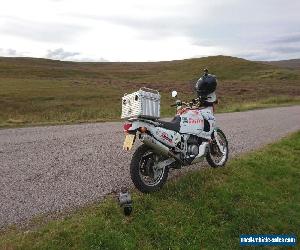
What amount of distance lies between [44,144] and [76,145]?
3.72 feet

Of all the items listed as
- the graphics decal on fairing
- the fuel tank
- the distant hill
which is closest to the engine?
the fuel tank

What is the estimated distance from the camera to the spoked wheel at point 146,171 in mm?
7707

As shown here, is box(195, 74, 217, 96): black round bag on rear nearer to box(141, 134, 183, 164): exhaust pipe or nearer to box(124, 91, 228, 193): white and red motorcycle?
box(124, 91, 228, 193): white and red motorcycle

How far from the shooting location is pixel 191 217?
7.54 meters

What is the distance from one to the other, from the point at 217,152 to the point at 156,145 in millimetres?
2884

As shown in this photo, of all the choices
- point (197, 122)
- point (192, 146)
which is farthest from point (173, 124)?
point (197, 122)

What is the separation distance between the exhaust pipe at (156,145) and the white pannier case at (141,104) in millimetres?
380

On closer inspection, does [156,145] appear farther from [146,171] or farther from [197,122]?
[197,122]

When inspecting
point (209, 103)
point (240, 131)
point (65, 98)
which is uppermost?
point (209, 103)

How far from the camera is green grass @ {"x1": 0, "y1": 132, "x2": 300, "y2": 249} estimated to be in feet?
20.8

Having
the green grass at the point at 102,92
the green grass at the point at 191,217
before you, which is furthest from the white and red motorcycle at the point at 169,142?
the green grass at the point at 102,92

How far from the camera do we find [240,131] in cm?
1692

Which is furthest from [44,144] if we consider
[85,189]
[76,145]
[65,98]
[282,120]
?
[65,98]

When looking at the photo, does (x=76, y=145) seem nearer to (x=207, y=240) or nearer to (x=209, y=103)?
(x=209, y=103)
